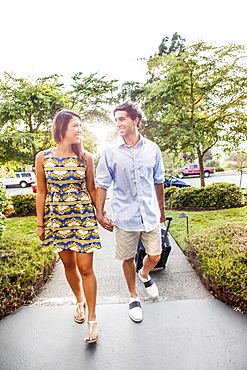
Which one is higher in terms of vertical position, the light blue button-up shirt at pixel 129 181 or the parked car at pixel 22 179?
the light blue button-up shirt at pixel 129 181

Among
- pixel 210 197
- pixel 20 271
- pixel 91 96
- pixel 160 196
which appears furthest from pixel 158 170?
pixel 91 96

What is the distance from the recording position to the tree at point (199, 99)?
6406 millimetres

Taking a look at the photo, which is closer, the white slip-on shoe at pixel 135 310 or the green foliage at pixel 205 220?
the white slip-on shoe at pixel 135 310

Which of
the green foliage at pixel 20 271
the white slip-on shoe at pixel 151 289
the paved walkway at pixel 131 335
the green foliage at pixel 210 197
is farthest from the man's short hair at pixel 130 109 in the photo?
the green foliage at pixel 210 197

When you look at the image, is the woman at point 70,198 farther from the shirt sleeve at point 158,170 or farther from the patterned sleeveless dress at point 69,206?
the shirt sleeve at point 158,170

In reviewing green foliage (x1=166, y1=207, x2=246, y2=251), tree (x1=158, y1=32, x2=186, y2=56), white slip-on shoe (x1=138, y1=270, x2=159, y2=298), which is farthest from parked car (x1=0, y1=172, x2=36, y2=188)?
white slip-on shoe (x1=138, y1=270, x2=159, y2=298)

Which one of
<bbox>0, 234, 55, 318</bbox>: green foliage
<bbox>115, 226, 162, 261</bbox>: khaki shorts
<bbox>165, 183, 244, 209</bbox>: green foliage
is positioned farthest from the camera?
<bbox>165, 183, 244, 209</bbox>: green foliage

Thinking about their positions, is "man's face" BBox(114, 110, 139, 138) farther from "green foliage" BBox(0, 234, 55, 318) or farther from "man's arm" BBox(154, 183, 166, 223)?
"green foliage" BBox(0, 234, 55, 318)

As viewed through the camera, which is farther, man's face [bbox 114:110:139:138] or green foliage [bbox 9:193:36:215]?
green foliage [bbox 9:193:36:215]

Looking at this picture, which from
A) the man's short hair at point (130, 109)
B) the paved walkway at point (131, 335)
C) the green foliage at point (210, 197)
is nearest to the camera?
the paved walkway at point (131, 335)

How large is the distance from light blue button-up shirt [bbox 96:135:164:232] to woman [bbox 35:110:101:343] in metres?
0.19

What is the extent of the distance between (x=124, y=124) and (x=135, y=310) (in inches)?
66.7

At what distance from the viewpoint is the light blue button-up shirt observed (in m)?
1.92

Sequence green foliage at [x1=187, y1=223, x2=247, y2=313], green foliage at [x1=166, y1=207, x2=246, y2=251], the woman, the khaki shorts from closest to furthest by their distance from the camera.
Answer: the woman
the khaki shorts
green foliage at [x1=187, y1=223, x2=247, y2=313]
green foliage at [x1=166, y1=207, x2=246, y2=251]
